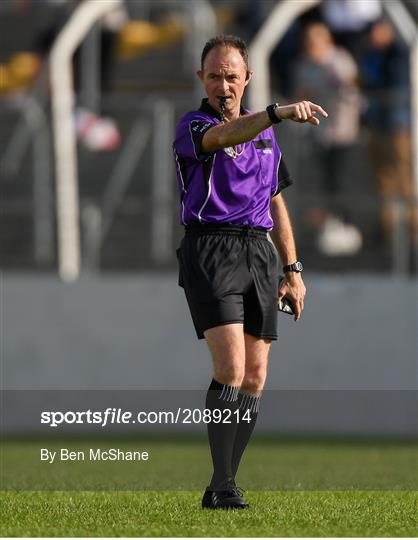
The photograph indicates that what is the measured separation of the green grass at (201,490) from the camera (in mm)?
6074

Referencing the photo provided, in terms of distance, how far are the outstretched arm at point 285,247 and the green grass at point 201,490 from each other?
3.09 ft

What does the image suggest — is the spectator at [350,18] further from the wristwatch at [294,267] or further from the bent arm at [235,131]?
the bent arm at [235,131]

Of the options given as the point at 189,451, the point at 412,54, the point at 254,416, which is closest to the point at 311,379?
the point at 189,451

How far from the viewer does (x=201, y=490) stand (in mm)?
8219

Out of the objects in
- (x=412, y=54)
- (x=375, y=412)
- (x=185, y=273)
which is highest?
(x=412, y=54)

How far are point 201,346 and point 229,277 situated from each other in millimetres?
6839

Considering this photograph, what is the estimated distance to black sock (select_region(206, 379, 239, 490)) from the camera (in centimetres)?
669

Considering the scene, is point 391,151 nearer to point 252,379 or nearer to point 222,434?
point 252,379

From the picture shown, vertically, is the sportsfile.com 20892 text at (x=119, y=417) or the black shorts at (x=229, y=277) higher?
the black shorts at (x=229, y=277)

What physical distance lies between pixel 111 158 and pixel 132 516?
26.6 ft

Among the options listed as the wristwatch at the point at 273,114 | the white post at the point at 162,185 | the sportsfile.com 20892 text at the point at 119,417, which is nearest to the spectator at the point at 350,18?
the white post at the point at 162,185

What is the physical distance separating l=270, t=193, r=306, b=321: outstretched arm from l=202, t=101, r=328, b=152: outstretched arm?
66 centimetres

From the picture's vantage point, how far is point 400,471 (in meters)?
9.91

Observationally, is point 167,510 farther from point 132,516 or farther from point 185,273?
point 185,273
